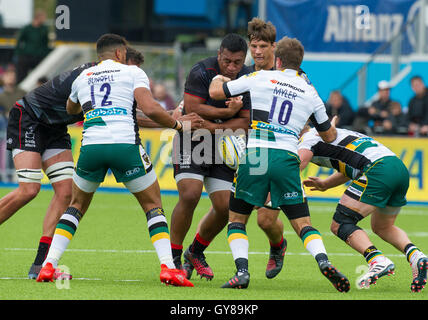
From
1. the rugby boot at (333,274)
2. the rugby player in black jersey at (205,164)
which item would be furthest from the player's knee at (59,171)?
the rugby boot at (333,274)

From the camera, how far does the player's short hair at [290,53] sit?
7.70 metres

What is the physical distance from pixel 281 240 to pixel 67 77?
2.71 metres

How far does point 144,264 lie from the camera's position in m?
9.48

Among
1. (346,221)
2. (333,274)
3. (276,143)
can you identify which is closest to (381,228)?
(346,221)

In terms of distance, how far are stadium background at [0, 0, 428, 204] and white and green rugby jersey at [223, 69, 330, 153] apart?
9636 millimetres

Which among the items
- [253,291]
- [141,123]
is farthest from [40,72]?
[253,291]

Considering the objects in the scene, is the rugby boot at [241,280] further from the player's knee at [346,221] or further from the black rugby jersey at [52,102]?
the black rugby jersey at [52,102]

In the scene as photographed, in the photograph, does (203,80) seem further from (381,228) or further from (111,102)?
(381,228)

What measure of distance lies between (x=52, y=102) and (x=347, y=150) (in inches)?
113

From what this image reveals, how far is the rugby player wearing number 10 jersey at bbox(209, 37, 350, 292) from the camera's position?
757 centimetres

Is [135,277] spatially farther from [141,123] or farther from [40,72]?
[40,72]

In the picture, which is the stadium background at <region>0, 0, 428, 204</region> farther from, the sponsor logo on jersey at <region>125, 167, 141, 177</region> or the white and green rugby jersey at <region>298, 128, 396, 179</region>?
the sponsor logo on jersey at <region>125, 167, 141, 177</region>

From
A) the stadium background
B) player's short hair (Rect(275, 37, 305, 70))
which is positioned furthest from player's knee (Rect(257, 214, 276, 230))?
the stadium background

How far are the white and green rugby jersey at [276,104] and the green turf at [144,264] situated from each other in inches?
52.3
